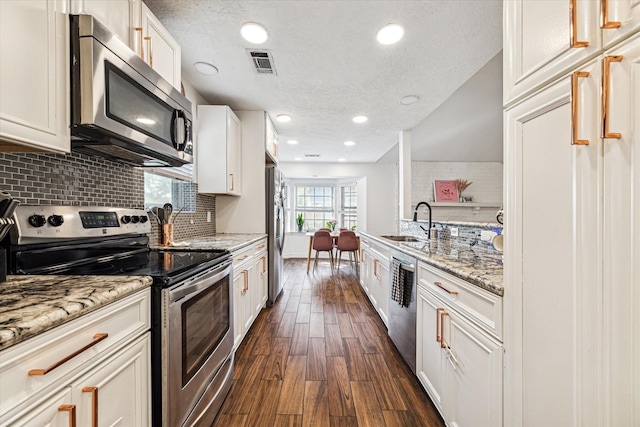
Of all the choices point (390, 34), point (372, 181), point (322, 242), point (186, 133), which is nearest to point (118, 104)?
point (186, 133)

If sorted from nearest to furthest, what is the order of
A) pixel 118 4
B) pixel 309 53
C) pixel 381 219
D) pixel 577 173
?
pixel 577 173
pixel 118 4
pixel 309 53
pixel 381 219

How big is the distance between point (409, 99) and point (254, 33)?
1.72m

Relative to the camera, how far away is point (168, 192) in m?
2.27

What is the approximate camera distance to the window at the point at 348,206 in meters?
6.55

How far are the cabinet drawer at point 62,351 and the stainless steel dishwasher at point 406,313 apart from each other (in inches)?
59.7

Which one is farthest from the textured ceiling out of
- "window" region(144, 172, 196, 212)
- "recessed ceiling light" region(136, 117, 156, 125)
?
"window" region(144, 172, 196, 212)

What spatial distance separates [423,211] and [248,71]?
14.7 ft

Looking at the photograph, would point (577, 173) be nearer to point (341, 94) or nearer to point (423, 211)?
point (341, 94)

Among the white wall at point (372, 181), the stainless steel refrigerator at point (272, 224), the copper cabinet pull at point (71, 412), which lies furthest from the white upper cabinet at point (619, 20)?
the white wall at point (372, 181)

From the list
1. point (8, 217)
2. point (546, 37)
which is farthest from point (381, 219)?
point (8, 217)

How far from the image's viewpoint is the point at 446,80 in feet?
7.75

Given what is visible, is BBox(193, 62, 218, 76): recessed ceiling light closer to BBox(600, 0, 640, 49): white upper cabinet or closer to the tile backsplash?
the tile backsplash

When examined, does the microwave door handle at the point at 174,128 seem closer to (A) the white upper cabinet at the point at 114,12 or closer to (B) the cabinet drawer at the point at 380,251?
(A) the white upper cabinet at the point at 114,12

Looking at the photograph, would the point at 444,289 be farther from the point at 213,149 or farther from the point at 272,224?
the point at 213,149
